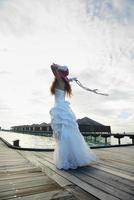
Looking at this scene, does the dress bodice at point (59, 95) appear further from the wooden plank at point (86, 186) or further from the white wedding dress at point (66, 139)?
the wooden plank at point (86, 186)

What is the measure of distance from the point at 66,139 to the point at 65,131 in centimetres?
18

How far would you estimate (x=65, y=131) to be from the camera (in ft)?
14.8

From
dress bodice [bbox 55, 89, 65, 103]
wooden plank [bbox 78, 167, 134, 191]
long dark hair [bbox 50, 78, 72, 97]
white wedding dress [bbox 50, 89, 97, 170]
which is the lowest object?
wooden plank [bbox 78, 167, 134, 191]

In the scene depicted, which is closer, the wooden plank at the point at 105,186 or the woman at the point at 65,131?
the wooden plank at the point at 105,186

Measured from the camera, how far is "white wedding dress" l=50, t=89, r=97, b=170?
4.34m

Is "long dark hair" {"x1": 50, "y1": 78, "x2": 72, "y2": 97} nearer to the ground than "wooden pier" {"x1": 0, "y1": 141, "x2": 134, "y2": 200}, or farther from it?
farther from it

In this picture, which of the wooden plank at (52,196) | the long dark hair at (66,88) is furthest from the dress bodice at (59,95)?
the wooden plank at (52,196)

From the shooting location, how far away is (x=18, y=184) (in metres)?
3.07

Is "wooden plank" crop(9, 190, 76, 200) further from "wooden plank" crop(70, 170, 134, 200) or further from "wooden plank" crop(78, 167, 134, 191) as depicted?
"wooden plank" crop(78, 167, 134, 191)

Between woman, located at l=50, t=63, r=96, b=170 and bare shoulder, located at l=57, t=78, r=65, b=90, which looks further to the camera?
bare shoulder, located at l=57, t=78, r=65, b=90

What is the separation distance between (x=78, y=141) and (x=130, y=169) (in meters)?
1.27

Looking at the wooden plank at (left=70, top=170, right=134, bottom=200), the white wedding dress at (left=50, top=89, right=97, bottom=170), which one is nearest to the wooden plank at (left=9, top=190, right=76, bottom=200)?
the wooden plank at (left=70, top=170, right=134, bottom=200)

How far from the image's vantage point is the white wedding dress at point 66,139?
434 centimetres

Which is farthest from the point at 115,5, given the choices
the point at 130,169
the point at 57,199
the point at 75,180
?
the point at 57,199
